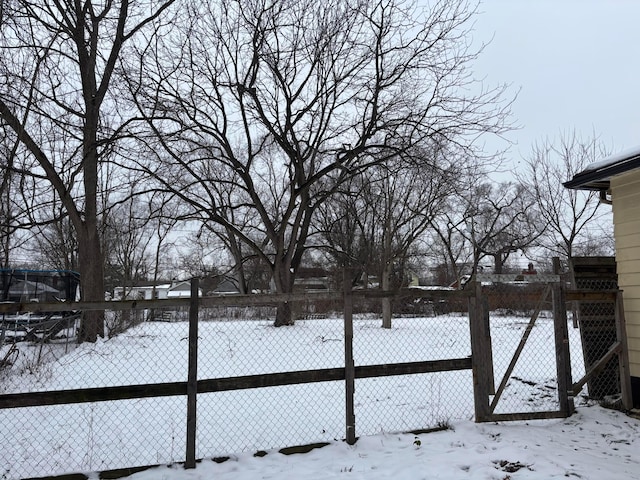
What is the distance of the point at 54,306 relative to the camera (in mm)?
3883

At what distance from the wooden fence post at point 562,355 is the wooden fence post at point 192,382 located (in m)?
4.23

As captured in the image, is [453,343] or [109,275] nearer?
[453,343]

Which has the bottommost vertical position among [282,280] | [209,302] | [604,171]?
[209,302]

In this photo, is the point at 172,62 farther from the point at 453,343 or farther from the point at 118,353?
the point at 453,343

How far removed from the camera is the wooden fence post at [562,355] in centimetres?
538

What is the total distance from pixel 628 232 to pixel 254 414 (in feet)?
18.1

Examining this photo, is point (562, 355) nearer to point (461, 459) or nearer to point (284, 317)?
point (461, 459)

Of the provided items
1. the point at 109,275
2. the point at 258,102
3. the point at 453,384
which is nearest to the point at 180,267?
the point at 109,275

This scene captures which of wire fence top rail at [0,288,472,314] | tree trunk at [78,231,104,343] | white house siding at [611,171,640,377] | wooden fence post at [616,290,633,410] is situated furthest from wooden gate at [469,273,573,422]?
tree trunk at [78,231,104,343]

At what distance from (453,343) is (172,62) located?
454 inches

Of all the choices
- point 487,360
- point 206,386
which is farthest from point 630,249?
point 206,386

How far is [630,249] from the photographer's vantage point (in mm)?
5887

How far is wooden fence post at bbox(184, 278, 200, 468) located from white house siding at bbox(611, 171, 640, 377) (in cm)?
547

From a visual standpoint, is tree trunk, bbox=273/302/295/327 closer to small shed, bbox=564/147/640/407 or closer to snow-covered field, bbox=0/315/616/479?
snow-covered field, bbox=0/315/616/479
